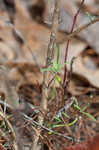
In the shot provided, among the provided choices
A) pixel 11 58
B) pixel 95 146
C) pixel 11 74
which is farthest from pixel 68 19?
pixel 95 146

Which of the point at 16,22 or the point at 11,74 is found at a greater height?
the point at 16,22

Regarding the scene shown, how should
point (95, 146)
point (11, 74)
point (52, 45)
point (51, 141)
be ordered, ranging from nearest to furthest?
point (95, 146), point (52, 45), point (51, 141), point (11, 74)

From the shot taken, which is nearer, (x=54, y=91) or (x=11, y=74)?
(x=54, y=91)

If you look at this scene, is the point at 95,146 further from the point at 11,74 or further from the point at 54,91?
the point at 11,74

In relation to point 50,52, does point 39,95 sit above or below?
below

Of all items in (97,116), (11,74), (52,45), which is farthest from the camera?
(11,74)

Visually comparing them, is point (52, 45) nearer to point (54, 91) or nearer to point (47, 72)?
point (47, 72)

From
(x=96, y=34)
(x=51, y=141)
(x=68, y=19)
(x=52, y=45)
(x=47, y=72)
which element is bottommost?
(x=51, y=141)

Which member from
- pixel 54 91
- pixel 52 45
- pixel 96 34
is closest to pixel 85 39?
pixel 96 34

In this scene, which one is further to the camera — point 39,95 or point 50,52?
point 39,95
